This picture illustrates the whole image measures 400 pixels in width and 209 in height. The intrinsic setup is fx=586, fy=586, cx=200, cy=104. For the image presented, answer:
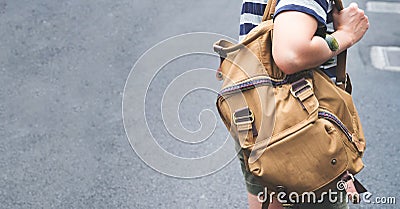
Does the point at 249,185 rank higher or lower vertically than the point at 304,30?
lower

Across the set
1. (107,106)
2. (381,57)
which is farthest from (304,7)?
(381,57)

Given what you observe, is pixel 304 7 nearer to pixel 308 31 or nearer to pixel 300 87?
pixel 308 31

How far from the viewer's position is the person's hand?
1495 mm

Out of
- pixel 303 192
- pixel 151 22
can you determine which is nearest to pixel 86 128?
pixel 151 22

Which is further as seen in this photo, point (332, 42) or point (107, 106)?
point (107, 106)

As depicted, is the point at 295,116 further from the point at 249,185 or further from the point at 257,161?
the point at 249,185

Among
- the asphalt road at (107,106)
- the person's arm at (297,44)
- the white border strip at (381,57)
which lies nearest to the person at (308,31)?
the person's arm at (297,44)

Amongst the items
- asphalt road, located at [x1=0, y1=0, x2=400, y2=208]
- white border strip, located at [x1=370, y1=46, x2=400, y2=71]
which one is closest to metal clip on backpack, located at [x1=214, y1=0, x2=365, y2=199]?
asphalt road, located at [x1=0, y1=0, x2=400, y2=208]

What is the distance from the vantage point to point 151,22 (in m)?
4.51

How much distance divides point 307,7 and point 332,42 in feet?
0.47

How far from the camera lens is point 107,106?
3.47 m

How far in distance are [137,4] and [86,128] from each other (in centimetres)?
184

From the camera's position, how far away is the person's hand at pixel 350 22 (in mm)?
1495

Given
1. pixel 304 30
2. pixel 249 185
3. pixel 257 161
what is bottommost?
pixel 249 185
